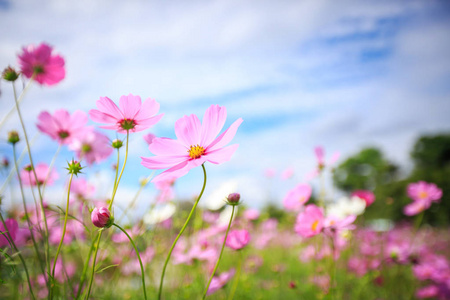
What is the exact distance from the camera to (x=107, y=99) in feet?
1.71

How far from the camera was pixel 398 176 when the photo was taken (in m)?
19.6

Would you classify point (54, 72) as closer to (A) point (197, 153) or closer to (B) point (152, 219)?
(A) point (197, 153)

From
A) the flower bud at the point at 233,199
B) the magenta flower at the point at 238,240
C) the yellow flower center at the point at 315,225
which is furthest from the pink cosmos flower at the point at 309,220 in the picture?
the flower bud at the point at 233,199

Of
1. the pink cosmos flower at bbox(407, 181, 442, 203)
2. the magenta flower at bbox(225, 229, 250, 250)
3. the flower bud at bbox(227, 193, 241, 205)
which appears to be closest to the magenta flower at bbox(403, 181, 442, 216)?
the pink cosmos flower at bbox(407, 181, 442, 203)

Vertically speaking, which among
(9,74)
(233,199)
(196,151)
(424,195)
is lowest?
(424,195)

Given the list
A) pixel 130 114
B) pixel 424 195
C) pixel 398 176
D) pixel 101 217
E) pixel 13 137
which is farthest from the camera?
pixel 398 176

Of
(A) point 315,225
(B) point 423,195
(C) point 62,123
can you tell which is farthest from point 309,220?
(B) point 423,195

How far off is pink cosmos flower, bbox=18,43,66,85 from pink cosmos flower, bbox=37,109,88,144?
106 mm

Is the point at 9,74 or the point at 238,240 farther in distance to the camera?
the point at 238,240

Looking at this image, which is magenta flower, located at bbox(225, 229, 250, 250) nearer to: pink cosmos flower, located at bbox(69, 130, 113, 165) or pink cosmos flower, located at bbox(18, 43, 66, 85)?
pink cosmos flower, located at bbox(69, 130, 113, 165)

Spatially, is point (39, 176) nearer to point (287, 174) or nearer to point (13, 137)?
point (13, 137)

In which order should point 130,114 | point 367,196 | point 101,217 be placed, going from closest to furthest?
point 101,217
point 130,114
point 367,196

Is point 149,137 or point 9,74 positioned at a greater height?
point 9,74

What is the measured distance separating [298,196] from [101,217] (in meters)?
0.91
